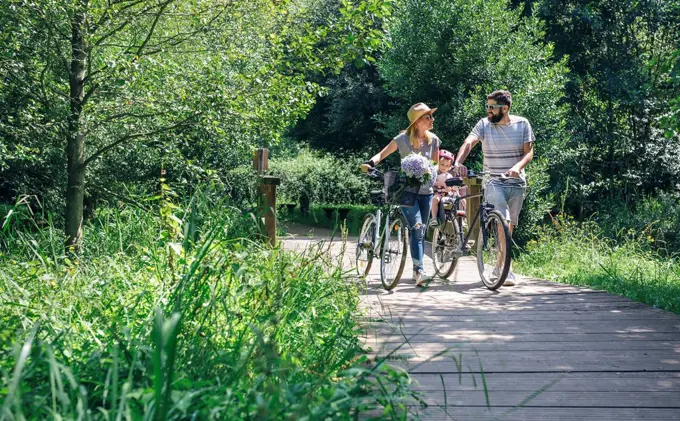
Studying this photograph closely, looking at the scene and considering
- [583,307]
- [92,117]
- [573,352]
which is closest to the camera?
[573,352]

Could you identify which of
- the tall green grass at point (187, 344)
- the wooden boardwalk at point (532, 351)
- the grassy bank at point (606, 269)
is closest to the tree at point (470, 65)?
the grassy bank at point (606, 269)

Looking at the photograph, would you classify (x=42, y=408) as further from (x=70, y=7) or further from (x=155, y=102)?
(x=155, y=102)

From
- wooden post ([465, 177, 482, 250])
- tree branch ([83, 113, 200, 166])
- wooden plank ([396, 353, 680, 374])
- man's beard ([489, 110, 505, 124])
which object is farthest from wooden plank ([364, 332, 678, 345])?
wooden post ([465, 177, 482, 250])

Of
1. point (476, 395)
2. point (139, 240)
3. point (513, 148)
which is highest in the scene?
point (513, 148)

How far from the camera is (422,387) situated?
13.6ft

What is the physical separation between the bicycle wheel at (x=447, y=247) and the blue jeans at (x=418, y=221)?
1.56 feet

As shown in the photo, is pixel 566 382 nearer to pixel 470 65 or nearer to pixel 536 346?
pixel 536 346

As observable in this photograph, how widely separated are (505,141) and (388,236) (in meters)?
1.52

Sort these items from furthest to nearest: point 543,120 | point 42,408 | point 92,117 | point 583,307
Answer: point 543,120 → point 92,117 → point 583,307 → point 42,408

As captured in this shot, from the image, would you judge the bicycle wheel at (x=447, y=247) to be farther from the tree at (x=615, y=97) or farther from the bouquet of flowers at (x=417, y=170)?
the tree at (x=615, y=97)

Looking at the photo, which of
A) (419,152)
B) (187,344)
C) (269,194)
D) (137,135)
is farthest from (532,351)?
(137,135)

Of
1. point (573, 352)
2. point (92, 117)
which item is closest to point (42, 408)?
point (573, 352)

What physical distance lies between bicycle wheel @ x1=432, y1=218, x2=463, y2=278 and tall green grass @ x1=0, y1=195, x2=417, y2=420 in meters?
2.42

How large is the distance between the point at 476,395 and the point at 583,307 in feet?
10.1
